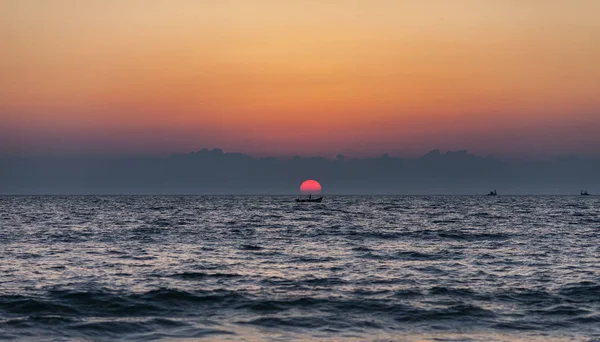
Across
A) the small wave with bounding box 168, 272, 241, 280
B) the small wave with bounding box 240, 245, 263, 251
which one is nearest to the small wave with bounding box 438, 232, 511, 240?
the small wave with bounding box 240, 245, 263, 251

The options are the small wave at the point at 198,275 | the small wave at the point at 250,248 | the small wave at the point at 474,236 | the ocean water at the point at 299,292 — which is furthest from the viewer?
the small wave at the point at 474,236

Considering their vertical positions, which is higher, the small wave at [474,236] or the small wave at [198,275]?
the small wave at [474,236]

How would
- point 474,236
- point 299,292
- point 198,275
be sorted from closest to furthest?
point 299,292
point 198,275
point 474,236

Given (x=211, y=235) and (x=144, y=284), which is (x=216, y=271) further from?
(x=211, y=235)

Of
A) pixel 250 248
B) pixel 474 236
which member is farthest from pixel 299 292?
pixel 474 236

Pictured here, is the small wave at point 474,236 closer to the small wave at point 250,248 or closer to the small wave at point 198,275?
the small wave at point 250,248

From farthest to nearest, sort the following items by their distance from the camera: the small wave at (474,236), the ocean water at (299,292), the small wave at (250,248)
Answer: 1. the small wave at (474,236)
2. the small wave at (250,248)
3. the ocean water at (299,292)

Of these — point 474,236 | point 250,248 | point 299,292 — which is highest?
point 474,236

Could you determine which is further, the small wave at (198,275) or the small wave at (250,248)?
the small wave at (250,248)

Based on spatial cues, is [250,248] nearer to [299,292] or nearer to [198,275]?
[198,275]

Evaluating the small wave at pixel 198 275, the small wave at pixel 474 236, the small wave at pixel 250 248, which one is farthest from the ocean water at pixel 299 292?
the small wave at pixel 474 236

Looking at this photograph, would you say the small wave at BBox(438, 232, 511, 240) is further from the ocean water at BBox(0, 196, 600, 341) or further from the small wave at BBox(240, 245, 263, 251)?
the small wave at BBox(240, 245, 263, 251)

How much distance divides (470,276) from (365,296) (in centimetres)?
892

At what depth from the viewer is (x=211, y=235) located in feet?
216
